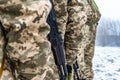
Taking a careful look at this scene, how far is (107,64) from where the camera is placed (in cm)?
938

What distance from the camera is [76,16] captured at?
3.83 metres

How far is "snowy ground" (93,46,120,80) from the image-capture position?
774 cm

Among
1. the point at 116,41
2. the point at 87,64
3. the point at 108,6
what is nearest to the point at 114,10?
the point at 108,6

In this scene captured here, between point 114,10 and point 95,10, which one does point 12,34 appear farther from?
point 114,10

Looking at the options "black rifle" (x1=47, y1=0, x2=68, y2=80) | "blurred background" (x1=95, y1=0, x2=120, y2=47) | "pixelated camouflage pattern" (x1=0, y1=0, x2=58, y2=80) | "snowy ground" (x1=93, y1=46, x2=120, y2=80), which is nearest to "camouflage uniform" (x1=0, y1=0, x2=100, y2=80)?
"pixelated camouflage pattern" (x1=0, y1=0, x2=58, y2=80)

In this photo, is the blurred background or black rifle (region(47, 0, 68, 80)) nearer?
black rifle (region(47, 0, 68, 80))

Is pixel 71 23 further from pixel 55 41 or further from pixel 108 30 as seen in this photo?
pixel 108 30

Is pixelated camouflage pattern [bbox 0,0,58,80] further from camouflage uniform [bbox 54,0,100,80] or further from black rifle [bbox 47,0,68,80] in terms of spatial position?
camouflage uniform [bbox 54,0,100,80]

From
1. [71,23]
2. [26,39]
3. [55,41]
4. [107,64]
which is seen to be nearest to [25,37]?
[26,39]

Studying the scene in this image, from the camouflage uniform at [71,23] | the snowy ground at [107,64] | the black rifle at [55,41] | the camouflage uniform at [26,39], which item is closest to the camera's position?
the camouflage uniform at [26,39]

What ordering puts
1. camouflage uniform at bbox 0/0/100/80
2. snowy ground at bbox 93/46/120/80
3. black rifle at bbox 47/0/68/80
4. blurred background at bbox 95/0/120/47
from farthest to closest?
blurred background at bbox 95/0/120/47
snowy ground at bbox 93/46/120/80
black rifle at bbox 47/0/68/80
camouflage uniform at bbox 0/0/100/80

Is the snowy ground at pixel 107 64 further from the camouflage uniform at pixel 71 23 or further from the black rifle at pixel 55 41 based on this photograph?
the black rifle at pixel 55 41

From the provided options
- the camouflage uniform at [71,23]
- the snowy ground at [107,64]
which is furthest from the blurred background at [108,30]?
the camouflage uniform at [71,23]

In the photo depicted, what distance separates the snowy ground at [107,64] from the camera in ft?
25.4
